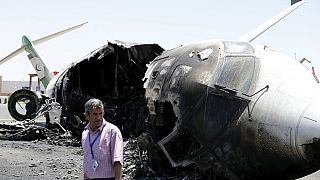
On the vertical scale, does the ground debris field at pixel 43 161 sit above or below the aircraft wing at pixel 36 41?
below

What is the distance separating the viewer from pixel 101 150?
4484mm

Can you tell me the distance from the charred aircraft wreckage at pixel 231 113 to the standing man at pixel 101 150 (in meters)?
2.20

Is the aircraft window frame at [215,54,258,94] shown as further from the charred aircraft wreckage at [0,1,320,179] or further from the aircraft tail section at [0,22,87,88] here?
the aircraft tail section at [0,22,87,88]

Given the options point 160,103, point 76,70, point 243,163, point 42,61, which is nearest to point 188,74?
point 160,103

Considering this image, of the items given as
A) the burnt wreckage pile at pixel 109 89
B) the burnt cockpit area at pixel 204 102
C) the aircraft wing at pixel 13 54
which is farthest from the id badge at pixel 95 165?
the aircraft wing at pixel 13 54

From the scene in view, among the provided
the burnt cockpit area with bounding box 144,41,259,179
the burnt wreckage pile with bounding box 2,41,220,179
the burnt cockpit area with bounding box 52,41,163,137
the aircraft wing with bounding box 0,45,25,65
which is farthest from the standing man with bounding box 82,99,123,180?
the aircraft wing with bounding box 0,45,25,65

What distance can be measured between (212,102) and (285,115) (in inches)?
38.0

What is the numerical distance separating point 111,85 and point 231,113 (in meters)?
8.34

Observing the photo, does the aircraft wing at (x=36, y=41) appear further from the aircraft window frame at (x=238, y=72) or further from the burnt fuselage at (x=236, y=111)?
the aircraft window frame at (x=238, y=72)

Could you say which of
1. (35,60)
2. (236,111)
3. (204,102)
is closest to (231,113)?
(236,111)

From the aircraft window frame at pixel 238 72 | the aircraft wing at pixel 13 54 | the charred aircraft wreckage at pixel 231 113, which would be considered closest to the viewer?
the charred aircraft wreckage at pixel 231 113

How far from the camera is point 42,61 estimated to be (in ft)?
76.3

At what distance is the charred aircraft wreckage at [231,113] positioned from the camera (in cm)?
600

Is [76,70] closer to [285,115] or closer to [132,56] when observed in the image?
[132,56]
